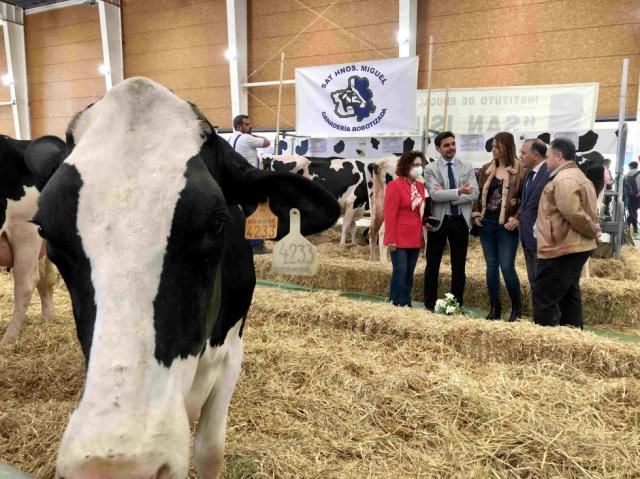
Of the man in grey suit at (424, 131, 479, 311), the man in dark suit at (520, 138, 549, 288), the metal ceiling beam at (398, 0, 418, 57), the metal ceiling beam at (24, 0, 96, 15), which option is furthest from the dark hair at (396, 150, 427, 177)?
the metal ceiling beam at (24, 0, 96, 15)

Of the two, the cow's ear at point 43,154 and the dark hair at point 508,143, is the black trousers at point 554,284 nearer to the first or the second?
the dark hair at point 508,143

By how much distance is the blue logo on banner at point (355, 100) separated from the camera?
8875 millimetres

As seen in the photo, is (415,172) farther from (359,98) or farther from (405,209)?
(359,98)

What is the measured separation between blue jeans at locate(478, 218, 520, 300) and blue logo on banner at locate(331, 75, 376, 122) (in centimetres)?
424

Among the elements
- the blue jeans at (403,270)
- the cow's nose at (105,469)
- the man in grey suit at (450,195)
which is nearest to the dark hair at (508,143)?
the man in grey suit at (450,195)

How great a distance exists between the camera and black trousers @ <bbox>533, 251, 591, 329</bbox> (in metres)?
4.17

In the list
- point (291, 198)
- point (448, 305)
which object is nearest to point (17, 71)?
point (448, 305)

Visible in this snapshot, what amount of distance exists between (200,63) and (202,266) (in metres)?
16.0

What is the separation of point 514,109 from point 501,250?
16.2 feet

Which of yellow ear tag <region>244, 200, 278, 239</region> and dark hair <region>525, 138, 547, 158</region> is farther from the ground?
dark hair <region>525, 138, 547, 158</region>

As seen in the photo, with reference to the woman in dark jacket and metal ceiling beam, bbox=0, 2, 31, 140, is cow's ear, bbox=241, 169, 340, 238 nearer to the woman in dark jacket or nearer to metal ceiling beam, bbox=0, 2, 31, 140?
the woman in dark jacket

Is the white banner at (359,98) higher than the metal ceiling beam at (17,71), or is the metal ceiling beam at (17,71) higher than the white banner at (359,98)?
the metal ceiling beam at (17,71)

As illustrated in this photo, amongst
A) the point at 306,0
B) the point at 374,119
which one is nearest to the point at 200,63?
the point at 306,0

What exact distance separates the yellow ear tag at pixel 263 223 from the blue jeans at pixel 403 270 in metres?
3.75
